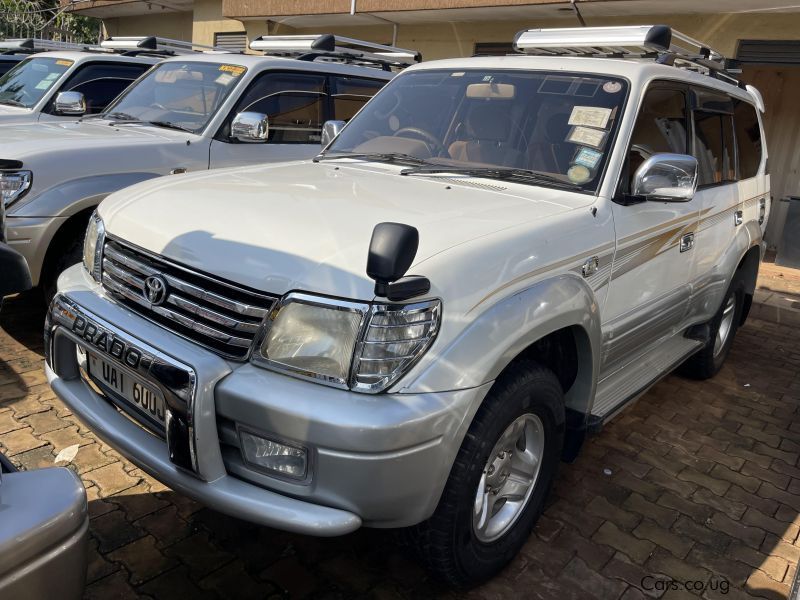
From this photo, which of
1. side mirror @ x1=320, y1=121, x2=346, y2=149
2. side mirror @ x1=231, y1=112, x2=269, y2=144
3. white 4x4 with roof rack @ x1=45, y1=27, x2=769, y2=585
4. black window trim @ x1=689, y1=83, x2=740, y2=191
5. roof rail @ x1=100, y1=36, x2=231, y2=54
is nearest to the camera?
white 4x4 with roof rack @ x1=45, y1=27, x2=769, y2=585

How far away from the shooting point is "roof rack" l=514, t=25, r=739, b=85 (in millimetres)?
3570

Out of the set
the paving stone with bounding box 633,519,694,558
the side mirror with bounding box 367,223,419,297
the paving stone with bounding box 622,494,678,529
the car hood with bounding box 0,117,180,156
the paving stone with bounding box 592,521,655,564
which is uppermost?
the side mirror with bounding box 367,223,419,297

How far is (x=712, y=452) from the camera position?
154 inches

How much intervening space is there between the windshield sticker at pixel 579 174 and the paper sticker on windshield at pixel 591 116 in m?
0.25

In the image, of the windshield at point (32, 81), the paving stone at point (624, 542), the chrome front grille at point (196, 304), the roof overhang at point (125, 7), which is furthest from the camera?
the roof overhang at point (125, 7)

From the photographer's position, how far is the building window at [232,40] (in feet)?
51.2

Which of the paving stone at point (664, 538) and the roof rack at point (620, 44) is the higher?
the roof rack at point (620, 44)

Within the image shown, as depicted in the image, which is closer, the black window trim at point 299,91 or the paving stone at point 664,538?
the paving stone at point 664,538

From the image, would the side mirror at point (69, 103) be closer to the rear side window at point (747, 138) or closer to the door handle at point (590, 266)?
the door handle at point (590, 266)

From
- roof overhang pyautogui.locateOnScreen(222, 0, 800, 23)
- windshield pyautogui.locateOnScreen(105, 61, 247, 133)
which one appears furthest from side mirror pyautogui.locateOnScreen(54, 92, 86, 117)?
roof overhang pyautogui.locateOnScreen(222, 0, 800, 23)

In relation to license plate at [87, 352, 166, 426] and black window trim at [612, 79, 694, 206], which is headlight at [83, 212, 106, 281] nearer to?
license plate at [87, 352, 166, 426]

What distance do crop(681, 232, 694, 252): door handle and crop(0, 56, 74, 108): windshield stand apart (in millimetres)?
6368

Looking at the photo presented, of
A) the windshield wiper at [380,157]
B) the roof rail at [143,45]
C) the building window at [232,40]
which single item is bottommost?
the windshield wiper at [380,157]

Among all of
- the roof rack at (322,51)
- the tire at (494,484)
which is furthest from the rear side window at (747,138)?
the roof rack at (322,51)
